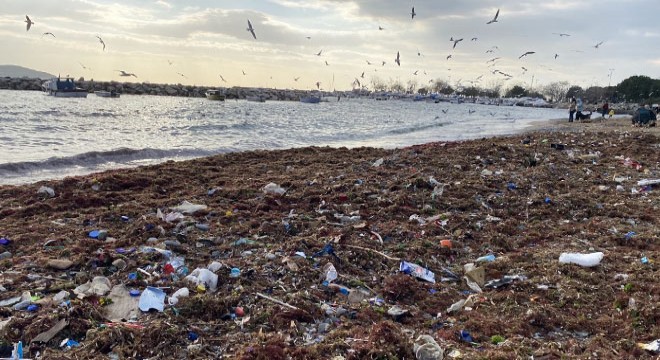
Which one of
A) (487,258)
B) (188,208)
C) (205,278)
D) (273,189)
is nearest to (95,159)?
(273,189)

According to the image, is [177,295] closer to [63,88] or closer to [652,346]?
[652,346]

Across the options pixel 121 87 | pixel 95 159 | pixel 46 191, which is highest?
pixel 121 87

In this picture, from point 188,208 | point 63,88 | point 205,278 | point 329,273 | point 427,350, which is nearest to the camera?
point 427,350

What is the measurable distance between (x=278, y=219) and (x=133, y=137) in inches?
576

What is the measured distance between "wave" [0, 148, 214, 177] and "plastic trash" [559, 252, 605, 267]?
37.1ft

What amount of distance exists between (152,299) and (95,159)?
11109 millimetres

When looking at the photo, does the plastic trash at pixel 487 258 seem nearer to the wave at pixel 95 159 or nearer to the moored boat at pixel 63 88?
the wave at pixel 95 159

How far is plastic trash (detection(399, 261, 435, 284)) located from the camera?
14.1ft

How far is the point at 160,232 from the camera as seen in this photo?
532 cm

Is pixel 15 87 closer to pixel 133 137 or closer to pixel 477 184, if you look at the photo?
pixel 133 137

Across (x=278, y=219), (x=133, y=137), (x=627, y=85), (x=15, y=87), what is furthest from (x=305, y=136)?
(x=627, y=85)

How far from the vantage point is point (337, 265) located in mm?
4430

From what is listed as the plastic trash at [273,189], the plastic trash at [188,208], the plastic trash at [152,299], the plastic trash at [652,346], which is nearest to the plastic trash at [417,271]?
the plastic trash at [652,346]

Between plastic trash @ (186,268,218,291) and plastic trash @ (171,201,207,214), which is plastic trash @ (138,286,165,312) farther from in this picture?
plastic trash @ (171,201,207,214)
